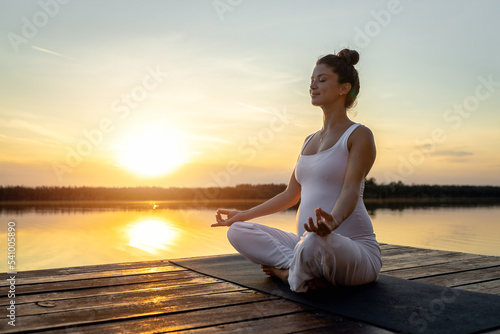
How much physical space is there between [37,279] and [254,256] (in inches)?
50.4

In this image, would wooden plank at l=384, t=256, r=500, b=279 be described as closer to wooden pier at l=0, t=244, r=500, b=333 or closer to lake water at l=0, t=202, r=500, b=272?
wooden pier at l=0, t=244, r=500, b=333

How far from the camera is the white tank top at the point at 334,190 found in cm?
225

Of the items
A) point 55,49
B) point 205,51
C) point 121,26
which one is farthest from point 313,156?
point 121,26

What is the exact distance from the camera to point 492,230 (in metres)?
9.16

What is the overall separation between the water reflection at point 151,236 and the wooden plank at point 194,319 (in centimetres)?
452

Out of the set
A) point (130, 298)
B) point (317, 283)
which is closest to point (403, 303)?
point (317, 283)

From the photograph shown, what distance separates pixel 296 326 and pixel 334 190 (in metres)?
0.87

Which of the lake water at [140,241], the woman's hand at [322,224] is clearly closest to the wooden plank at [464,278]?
the woman's hand at [322,224]

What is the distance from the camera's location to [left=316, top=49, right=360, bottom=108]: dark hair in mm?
2350

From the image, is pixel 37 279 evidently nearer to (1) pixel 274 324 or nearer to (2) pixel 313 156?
(1) pixel 274 324

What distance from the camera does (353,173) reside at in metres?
2.12

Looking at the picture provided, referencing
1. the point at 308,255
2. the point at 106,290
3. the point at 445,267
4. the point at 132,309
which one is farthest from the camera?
the point at 445,267

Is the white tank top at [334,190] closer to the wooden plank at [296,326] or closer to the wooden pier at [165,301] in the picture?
the wooden pier at [165,301]

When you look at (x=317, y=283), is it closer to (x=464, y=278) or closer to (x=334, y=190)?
(x=334, y=190)
